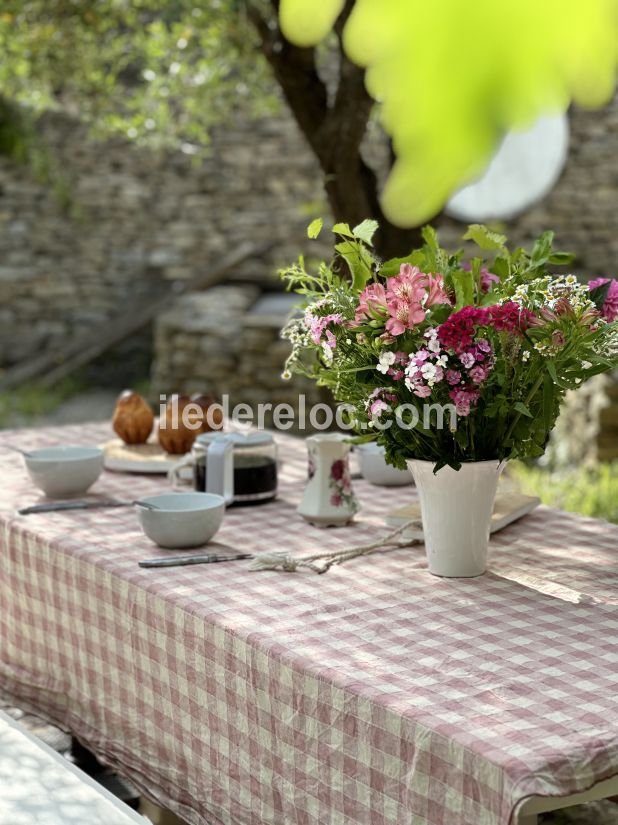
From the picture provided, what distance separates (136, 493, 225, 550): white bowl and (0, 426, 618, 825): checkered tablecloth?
0.13ft

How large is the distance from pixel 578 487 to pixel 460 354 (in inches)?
136

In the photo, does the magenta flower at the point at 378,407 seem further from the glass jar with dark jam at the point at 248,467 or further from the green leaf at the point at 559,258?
the glass jar with dark jam at the point at 248,467

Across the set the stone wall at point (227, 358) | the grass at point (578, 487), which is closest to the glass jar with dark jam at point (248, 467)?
the grass at point (578, 487)

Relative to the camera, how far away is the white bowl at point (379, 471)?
2521mm

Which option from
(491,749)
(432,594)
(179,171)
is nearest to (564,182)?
(179,171)

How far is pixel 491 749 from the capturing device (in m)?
1.20

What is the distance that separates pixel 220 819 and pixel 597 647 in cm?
58

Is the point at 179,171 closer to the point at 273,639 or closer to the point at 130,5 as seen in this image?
the point at 130,5

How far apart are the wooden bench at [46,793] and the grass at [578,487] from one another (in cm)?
269

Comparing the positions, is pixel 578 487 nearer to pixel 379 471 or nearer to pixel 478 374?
pixel 379 471

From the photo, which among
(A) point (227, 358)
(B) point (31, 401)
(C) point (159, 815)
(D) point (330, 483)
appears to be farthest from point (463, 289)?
(B) point (31, 401)

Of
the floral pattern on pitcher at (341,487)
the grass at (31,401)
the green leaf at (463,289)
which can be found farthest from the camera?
the grass at (31,401)

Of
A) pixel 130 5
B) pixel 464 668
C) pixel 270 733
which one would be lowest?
pixel 270 733

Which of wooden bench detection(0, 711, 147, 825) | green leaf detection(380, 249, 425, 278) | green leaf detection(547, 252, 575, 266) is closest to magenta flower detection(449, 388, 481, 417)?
green leaf detection(380, 249, 425, 278)
